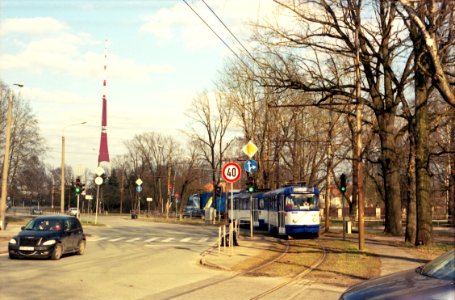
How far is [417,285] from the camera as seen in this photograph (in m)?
4.92

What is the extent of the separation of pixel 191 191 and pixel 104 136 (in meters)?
40.5

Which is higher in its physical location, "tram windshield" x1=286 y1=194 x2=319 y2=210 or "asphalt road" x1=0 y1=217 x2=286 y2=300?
"tram windshield" x1=286 y1=194 x2=319 y2=210

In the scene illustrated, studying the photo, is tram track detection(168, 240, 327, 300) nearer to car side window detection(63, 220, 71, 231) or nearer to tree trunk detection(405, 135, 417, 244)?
tree trunk detection(405, 135, 417, 244)

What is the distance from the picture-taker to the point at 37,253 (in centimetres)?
1689

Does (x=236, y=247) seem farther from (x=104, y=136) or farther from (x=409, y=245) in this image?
(x=104, y=136)

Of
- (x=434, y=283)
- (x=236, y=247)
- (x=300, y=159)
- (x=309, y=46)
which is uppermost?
(x=309, y=46)

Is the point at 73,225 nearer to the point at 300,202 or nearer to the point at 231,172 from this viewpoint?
the point at 231,172

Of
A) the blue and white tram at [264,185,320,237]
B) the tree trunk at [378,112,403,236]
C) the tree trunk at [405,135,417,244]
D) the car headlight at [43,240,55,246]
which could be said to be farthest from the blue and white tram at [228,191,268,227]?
the car headlight at [43,240,55,246]

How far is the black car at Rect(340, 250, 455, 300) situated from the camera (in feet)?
15.1

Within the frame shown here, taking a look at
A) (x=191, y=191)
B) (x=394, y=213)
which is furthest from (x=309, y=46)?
(x=191, y=191)

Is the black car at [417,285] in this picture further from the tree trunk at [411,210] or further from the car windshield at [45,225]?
the tree trunk at [411,210]

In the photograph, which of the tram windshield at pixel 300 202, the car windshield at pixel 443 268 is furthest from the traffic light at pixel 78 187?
the car windshield at pixel 443 268

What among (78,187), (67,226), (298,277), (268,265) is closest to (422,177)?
(268,265)

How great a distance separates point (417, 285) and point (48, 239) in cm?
1471
